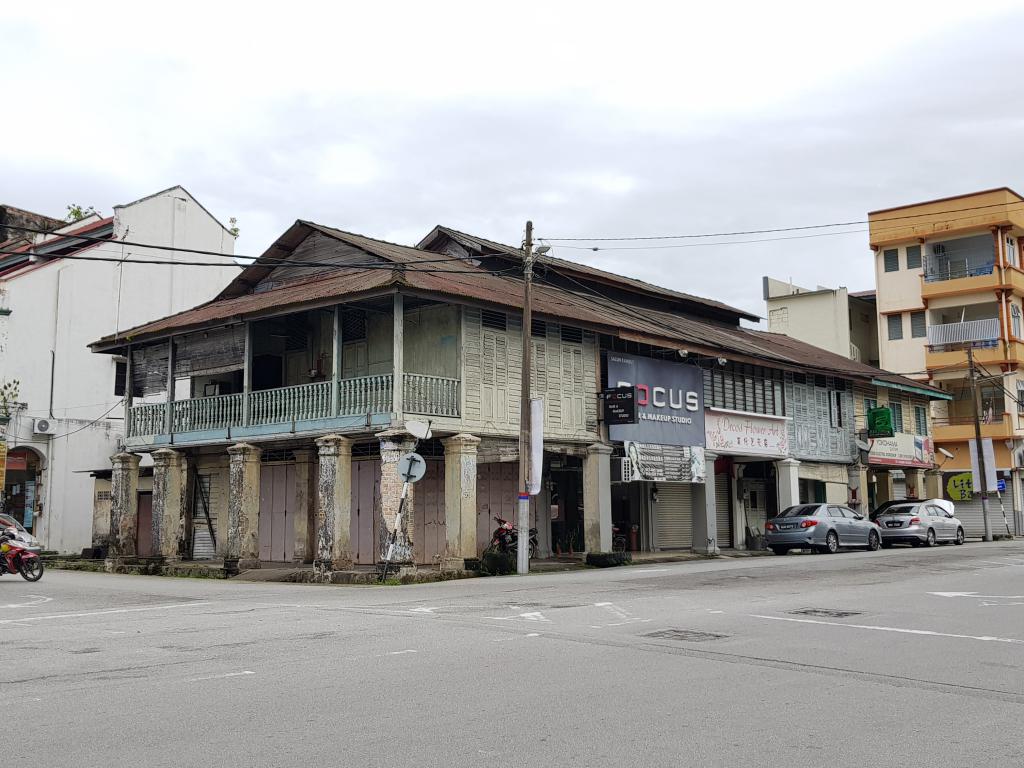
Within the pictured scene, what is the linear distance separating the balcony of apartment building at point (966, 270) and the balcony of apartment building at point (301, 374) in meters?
36.3

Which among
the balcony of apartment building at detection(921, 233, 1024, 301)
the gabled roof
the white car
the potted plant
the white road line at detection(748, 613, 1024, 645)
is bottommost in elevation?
the white road line at detection(748, 613, 1024, 645)

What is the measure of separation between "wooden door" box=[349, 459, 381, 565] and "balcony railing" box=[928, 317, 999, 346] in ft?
120

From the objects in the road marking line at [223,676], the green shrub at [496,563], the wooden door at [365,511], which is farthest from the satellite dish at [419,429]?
the road marking line at [223,676]

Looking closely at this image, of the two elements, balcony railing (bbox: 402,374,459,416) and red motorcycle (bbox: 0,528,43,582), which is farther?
balcony railing (bbox: 402,374,459,416)

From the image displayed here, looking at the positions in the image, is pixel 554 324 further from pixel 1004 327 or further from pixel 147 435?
pixel 1004 327

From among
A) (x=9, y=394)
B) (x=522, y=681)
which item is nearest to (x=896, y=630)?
(x=522, y=681)

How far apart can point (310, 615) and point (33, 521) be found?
26.7 metres

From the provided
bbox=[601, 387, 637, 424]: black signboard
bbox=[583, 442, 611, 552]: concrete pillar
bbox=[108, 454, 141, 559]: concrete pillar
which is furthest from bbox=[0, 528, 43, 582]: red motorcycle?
bbox=[601, 387, 637, 424]: black signboard

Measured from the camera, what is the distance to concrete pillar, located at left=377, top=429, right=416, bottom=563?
20.1 meters

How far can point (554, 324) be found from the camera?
81.8 ft

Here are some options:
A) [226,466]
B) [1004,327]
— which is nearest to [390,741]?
[226,466]

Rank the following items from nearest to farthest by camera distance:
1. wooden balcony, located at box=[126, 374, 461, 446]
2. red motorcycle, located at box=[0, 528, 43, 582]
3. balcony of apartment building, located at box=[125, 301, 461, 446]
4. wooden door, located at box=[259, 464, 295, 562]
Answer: red motorcycle, located at box=[0, 528, 43, 582]
wooden balcony, located at box=[126, 374, 461, 446]
balcony of apartment building, located at box=[125, 301, 461, 446]
wooden door, located at box=[259, 464, 295, 562]

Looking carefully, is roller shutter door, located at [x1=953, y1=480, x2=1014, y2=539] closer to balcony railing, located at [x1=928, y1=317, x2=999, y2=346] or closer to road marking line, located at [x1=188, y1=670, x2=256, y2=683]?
balcony railing, located at [x1=928, y1=317, x2=999, y2=346]

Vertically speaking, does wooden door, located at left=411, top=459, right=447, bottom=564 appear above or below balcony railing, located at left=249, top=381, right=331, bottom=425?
below
